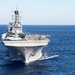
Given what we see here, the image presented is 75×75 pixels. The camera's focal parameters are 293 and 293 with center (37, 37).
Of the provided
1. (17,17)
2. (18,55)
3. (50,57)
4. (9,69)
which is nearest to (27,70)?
(9,69)

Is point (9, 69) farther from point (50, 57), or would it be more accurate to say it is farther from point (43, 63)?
point (50, 57)

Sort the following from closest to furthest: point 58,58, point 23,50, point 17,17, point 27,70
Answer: point 27,70
point 23,50
point 58,58
point 17,17

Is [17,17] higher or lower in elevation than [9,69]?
higher

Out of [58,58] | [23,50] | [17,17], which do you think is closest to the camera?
[23,50]

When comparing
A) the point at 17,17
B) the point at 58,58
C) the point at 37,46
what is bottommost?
the point at 58,58

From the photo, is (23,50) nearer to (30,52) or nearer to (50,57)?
(30,52)

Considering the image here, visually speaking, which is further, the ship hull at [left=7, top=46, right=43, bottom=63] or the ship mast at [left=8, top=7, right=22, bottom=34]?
the ship mast at [left=8, top=7, right=22, bottom=34]

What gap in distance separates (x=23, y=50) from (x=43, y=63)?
26.9 ft

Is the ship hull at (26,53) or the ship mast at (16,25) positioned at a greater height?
the ship mast at (16,25)

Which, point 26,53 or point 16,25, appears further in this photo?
point 16,25

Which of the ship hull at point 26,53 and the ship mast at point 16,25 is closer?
the ship hull at point 26,53

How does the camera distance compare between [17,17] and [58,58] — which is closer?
[58,58]

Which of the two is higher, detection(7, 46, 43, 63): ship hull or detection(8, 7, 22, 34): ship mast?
detection(8, 7, 22, 34): ship mast

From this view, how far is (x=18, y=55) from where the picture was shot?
89.4 meters
